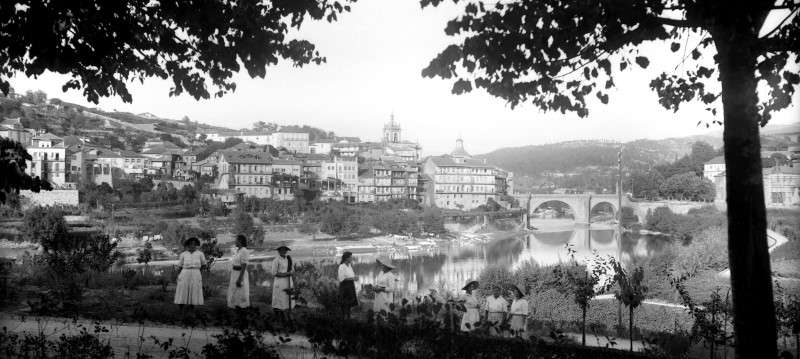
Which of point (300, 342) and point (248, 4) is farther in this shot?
point (300, 342)

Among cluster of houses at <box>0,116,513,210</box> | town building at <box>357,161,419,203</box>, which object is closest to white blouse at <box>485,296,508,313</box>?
cluster of houses at <box>0,116,513,210</box>

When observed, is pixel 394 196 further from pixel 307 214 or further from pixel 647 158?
pixel 647 158

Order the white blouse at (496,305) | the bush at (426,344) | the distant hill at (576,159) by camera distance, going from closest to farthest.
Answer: the bush at (426,344) → the white blouse at (496,305) → the distant hill at (576,159)

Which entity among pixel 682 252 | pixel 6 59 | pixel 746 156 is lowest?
pixel 682 252

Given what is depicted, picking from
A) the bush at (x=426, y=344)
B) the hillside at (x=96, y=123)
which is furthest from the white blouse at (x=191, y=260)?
the hillside at (x=96, y=123)

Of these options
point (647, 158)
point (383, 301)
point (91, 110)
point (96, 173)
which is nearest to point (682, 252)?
point (383, 301)

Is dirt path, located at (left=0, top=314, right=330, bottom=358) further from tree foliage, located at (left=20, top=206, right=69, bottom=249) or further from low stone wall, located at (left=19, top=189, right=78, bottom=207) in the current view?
low stone wall, located at (left=19, top=189, right=78, bottom=207)

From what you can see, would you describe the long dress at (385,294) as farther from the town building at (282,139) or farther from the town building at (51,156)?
the town building at (282,139)
